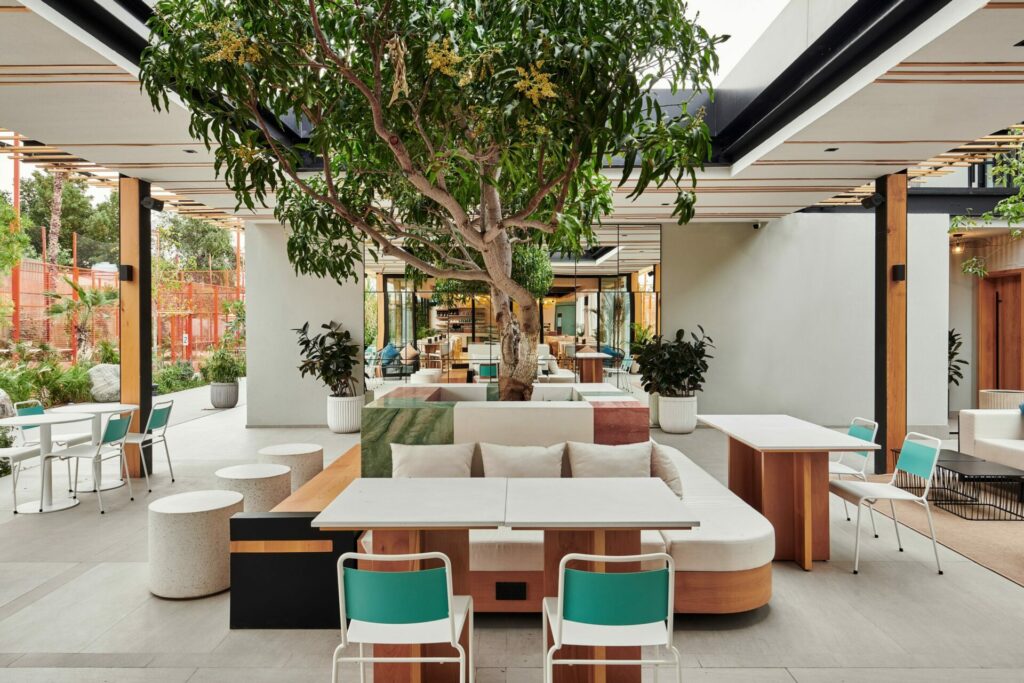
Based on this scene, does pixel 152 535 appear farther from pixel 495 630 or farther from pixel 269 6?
pixel 269 6

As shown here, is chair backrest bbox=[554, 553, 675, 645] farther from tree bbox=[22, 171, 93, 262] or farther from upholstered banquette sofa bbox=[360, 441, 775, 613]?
tree bbox=[22, 171, 93, 262]

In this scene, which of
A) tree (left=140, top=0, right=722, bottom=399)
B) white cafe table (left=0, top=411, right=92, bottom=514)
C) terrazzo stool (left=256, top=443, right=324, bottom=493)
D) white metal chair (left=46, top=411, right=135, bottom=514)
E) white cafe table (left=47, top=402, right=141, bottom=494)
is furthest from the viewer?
white cafe table (left=47, top=402, right=141, bottom=494)

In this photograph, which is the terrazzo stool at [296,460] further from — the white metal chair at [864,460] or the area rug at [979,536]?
the area rug at [979,536]

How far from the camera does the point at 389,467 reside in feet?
15.2

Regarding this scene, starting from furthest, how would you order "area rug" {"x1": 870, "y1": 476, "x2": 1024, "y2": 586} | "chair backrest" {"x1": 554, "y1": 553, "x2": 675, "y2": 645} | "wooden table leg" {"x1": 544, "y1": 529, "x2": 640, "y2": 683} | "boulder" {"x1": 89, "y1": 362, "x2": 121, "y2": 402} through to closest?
"boulder" {"x1": 89, "y1": 362, "x2": 121, "y2": 402} → "area rug" {"x1": 870, "y1": 476, "x2": 1024, "y2": 586} → "wooden table leg" {"x1": 544, "y1": 529, "x2": 640, "y2": 683} → "chair backrest" {"x1": 554, "y1": 553, "x2": 675, "y2": 645}

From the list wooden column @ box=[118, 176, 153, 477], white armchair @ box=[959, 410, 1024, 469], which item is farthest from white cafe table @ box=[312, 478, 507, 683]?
white armchair @ box=[959, 410, 1024, 469]

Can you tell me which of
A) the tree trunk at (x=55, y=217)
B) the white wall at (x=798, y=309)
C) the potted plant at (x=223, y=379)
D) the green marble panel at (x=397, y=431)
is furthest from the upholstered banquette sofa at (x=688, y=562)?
the tree trunk at (x=55, y=217)

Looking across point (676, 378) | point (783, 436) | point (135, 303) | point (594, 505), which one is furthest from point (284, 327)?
point (594, 505)

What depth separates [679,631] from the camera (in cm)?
378

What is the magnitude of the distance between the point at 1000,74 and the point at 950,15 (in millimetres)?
1001

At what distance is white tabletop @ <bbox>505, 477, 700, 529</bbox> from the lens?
8.71 ft

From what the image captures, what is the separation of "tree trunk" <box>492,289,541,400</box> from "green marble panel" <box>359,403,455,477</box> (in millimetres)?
808

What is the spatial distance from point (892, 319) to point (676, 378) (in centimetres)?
322

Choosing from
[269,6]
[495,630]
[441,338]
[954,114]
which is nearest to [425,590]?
[495,630]
